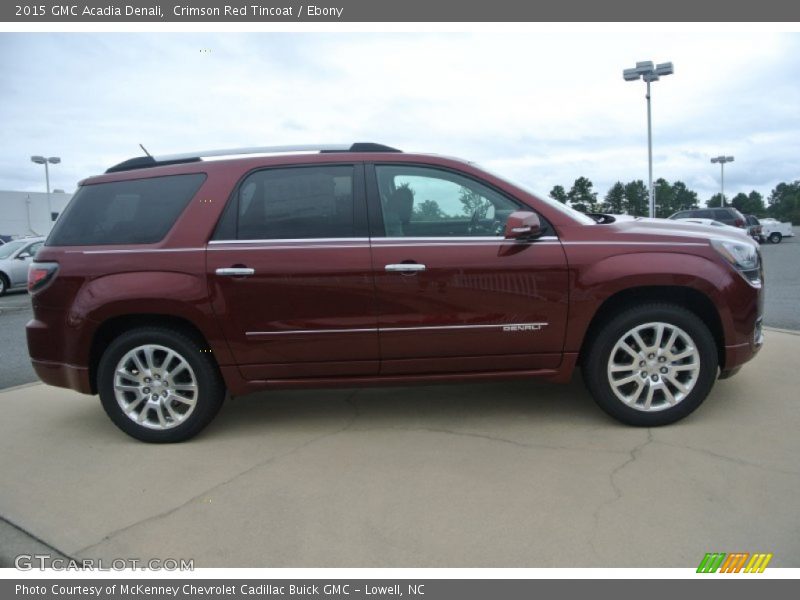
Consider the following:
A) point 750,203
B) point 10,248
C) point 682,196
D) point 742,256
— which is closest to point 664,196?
point 682,196

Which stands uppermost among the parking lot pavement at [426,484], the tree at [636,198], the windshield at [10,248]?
the tree at [636,198]

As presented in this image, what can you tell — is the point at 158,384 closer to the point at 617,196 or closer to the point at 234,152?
the point at 234,152

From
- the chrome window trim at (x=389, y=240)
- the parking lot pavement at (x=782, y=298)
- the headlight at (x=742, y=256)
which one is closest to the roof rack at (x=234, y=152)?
the chrome window trim at (x=389, y=240)

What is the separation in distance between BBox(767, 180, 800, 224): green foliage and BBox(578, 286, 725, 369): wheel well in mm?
82204

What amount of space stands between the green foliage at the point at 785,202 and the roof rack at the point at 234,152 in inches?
3278

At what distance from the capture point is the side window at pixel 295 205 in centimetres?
372

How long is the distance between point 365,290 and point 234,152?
1.38 m

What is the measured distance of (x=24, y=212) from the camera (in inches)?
1993

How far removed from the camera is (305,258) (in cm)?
364

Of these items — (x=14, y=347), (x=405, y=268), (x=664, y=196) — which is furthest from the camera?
(x=664, y=196)

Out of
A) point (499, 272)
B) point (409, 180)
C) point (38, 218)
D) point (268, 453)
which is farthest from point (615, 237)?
point (38, 218)

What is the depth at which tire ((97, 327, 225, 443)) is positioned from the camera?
149 inches

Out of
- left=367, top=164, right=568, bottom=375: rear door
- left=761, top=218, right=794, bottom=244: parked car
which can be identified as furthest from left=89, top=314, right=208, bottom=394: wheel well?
left=761, top=218, right=794, bottom=244: parked car

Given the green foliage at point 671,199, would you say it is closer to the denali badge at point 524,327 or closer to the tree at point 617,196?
the tree at point 617,196
